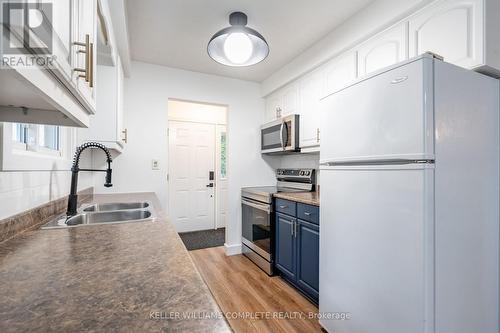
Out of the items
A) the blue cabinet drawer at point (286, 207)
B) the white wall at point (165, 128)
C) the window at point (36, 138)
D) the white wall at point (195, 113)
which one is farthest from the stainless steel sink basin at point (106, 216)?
the white wall at point (195, 113)

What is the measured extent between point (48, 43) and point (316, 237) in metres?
1.92

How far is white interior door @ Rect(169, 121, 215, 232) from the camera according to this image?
3957mm

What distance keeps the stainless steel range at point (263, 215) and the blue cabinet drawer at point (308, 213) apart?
0.46 meters

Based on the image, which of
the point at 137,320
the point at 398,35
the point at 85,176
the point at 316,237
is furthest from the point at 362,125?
the point at 85,176

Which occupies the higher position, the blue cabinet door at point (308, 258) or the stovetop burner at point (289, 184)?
the stovetop burner at point (289, 184)

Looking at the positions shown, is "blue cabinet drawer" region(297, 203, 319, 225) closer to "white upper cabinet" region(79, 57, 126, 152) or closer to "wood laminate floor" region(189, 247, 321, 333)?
"wood laminate floor" region(189, 247, 321, 333)

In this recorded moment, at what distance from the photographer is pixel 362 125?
1349mm

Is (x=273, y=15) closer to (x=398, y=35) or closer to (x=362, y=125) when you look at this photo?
(x=398, y=35)

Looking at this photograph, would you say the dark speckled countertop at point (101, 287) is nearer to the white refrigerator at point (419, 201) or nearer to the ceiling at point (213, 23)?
the white refrigerator at point (419, 201)

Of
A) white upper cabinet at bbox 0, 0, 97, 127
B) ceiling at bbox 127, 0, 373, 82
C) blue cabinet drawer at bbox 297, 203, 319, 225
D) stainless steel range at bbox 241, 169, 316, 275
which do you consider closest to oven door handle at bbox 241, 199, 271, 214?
stainless steel range at bbox 241, 169, 316, 275

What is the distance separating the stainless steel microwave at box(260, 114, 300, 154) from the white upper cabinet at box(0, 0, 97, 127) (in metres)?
2.07

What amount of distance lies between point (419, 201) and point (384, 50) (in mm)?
1167

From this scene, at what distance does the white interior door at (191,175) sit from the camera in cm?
396

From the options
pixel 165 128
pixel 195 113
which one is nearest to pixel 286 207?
pixel 165 128
